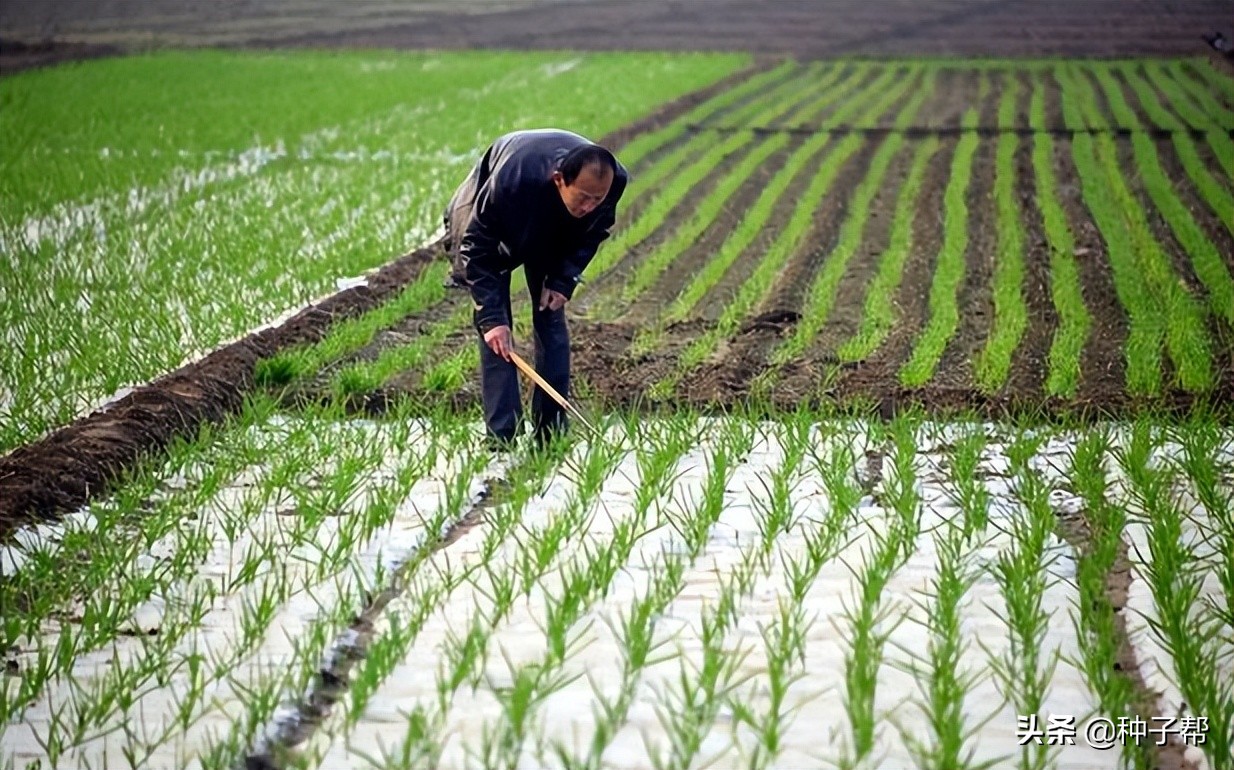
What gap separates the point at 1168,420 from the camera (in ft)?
17.4

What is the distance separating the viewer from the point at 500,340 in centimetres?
491

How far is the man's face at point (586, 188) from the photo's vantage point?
4.40 m

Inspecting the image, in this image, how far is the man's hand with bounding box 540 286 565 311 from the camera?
16.5 feet

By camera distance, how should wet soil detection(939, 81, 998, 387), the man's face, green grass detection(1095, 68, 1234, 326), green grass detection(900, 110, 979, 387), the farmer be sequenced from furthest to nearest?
green grass detection(1095, 68, 1234, 326) → wet soil detection(939, 81, 998, 387) → green grass detection(900, 110, 979, 387) → the farmer → the man's face

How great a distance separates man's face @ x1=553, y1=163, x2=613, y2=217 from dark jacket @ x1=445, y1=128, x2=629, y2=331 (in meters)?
0.24

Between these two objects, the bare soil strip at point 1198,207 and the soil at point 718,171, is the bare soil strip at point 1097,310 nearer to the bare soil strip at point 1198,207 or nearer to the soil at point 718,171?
the soil at point 718,171

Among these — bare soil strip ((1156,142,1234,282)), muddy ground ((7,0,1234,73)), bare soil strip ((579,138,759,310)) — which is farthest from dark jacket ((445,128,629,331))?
muddy ground ((7,0,1234,73))

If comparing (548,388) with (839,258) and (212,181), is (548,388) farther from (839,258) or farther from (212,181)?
(212,181)

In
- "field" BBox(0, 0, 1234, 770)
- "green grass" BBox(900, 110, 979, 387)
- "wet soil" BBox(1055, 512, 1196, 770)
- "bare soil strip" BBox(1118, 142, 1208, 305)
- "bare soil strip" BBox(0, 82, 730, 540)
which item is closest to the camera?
"wet soil" BBox(1055, 512, 1196, 770)

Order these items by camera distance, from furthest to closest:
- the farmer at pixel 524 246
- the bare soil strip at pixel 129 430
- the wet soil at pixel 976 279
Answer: the wet soil at pixel 976 279
the farmer at pixel 524 246
the bare soil strip at pixel 129 430

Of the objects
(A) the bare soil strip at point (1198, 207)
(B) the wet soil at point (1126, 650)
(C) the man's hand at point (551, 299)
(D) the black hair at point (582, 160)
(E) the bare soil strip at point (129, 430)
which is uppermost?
(D) the black hair at point (582, 160)

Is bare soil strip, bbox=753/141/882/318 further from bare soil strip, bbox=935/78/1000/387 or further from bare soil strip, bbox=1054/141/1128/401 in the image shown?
bare soil strip, bbox=1054/141/1128/401

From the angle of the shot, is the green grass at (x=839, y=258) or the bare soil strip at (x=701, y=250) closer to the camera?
the green grass at (x=839, y=258)

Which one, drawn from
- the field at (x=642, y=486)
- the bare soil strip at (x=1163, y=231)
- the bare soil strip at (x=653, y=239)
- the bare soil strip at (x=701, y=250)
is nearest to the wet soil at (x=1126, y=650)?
the field at (x=642, y=486)
